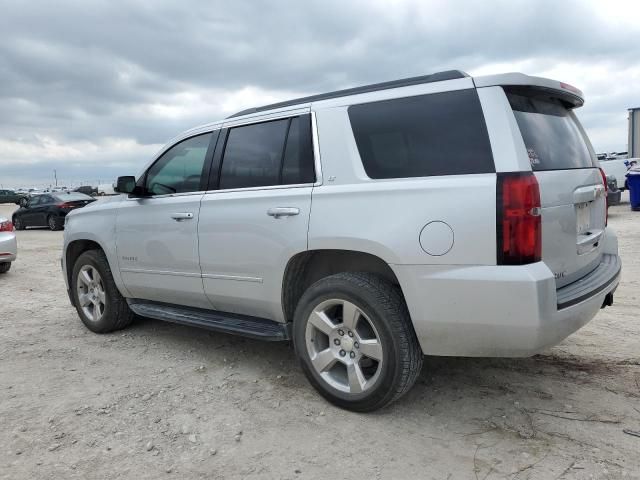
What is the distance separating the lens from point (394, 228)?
2.94 metres

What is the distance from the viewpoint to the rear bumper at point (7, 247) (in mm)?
8961

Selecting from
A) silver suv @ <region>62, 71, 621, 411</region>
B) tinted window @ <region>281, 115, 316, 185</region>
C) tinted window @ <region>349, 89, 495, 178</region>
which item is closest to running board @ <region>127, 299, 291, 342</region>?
silver suv @ <region>62, 71, 621, 411</region>

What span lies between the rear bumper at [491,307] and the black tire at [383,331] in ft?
0.35

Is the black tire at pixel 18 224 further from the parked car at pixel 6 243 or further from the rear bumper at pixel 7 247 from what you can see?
the rear bumper at pixel 7 247

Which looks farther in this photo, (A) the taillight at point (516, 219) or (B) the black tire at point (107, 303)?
(B) the black tire at point (107, 303)

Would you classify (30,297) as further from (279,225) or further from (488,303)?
(488,303)

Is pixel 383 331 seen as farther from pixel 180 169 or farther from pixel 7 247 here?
pixel 7 247

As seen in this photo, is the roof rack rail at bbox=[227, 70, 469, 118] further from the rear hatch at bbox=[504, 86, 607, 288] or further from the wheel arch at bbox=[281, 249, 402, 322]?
the wheel arch at bbox=[281, 249, 402, 322]

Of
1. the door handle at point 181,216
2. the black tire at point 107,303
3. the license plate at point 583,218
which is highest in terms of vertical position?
the door handle at point 181,216

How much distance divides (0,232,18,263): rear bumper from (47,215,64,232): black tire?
10.3 meters

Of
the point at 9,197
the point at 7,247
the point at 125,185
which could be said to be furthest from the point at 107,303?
the point at 9,197

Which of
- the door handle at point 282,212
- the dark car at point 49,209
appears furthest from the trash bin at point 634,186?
the dark car at point 49,209

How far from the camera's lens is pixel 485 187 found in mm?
2705

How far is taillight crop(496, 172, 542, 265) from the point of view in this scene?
264 cm
